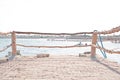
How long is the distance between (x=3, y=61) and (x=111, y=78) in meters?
4.29

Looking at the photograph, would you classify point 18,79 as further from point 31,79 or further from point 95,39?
point 95,39

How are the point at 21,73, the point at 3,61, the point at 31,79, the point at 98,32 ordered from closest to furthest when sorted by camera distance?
1. the point at 31,79
2. the point at 21,73
3. the point at 3,61
4. the point at 98,32

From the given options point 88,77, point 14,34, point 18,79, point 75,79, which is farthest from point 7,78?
point 14,34

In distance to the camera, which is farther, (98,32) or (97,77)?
(98,32)

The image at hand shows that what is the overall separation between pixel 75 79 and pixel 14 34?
5.45 metres

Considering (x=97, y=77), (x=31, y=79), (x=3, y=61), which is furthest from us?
(x=3, y=61)

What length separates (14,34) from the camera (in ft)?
31.2

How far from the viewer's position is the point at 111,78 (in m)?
4.91

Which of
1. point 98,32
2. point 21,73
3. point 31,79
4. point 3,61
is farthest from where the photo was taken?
point 98,32

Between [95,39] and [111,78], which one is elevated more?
[95,39]

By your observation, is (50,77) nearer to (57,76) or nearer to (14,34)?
(57,76)

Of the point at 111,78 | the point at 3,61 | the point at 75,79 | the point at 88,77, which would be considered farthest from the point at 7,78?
the point at 3,61

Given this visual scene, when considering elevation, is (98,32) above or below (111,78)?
above

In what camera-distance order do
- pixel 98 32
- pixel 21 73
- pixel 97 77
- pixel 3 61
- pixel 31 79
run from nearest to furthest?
pixel 31 79, pixel 97 77, pixel 21 73, pixel 3 61, pixel 98 32
